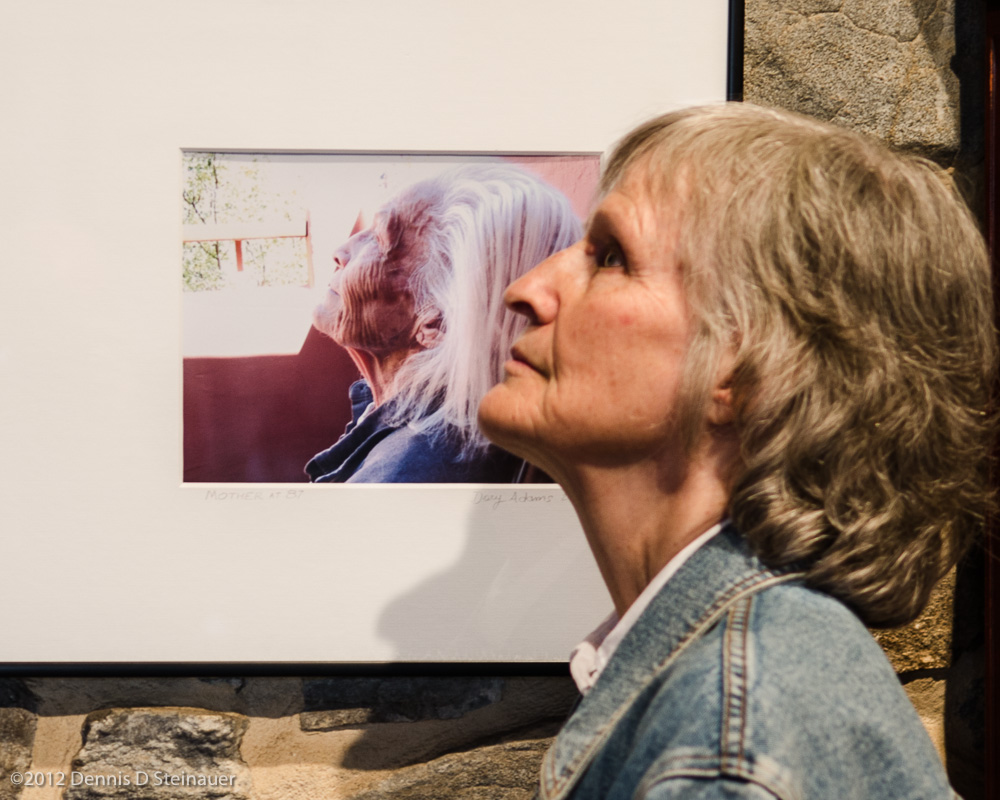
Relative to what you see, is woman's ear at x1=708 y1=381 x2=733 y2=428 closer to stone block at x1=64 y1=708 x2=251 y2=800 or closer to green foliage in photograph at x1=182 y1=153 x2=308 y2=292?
green foliage in photograph at x1=182 y1=153 x2=308 y2=292

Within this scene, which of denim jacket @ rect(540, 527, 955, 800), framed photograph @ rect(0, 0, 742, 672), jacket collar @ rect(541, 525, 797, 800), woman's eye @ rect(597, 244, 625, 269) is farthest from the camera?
framed photograph @ rect(0, 0, 742, 672)

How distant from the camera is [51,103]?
0.91 meters

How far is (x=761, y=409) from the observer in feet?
1.84

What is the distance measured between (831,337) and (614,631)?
0.29 metres

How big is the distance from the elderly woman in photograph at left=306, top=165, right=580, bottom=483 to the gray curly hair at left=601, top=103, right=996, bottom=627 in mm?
349

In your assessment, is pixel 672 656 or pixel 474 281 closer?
pixel 672 656

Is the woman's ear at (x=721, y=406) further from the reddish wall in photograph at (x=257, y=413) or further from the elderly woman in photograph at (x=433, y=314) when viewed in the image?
the reddish wall in photograph at (x=257, y=413)

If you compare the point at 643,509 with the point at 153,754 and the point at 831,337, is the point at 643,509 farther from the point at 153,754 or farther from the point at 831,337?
the point at 153,754

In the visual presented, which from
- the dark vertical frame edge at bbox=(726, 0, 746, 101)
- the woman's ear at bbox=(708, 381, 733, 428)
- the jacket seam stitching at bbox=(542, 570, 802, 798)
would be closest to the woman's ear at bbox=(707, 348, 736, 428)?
the woman's ear at bbox=(708, 381, 733, 428)

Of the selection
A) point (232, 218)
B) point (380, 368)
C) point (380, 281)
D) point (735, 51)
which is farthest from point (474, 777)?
point (735, 51)

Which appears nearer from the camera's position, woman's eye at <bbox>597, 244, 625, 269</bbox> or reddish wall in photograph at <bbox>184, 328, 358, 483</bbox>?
woman's eye at <bbox>597, 244, 625, 269</bbox>

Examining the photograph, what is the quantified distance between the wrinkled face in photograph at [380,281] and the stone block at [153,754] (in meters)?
0.51

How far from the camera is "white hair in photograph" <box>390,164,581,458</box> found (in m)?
0.93

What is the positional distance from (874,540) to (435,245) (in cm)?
59
